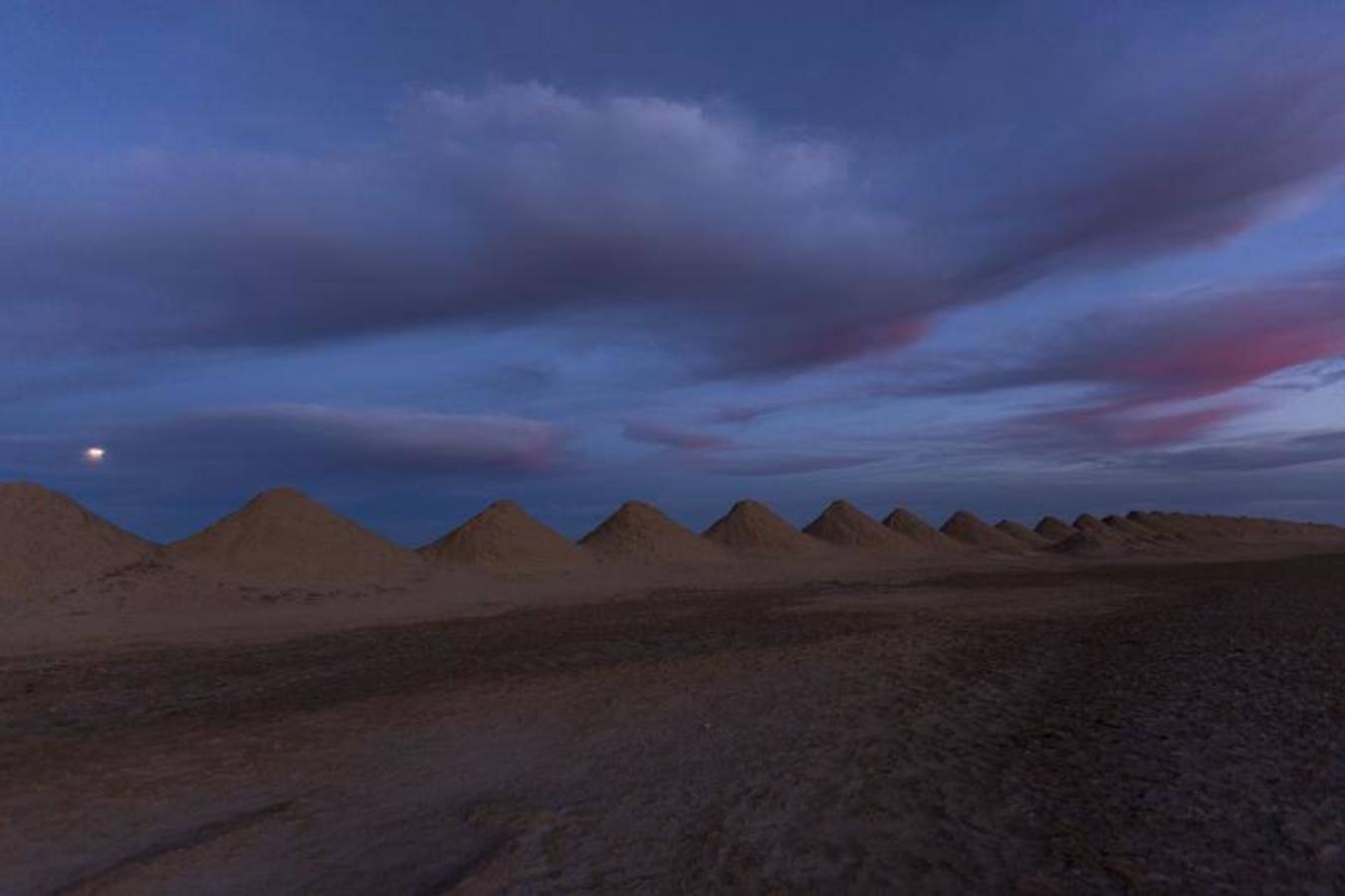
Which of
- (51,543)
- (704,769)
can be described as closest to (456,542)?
(51,543)

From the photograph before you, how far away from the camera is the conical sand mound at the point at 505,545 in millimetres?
48500

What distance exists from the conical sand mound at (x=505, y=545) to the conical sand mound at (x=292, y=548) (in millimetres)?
5048

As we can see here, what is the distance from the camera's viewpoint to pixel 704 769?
9.73m

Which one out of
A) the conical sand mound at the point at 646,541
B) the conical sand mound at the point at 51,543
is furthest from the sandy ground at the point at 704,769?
the conical sand mound at the point at 646,541

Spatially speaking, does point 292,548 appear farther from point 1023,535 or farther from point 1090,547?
point 1023,535

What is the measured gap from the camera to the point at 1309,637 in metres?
16.9

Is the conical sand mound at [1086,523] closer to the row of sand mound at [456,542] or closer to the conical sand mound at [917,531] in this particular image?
the row of sand mound at [456,542]

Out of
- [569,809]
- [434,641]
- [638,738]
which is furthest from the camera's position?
[434,641]

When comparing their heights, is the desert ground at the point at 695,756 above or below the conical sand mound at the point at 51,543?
below

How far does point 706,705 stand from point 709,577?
35.7 m

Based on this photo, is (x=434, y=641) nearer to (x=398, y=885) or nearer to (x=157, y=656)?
(x=157, y=656)

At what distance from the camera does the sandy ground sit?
6.93 m

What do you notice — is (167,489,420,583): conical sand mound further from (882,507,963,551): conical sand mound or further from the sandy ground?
(882,507,963,551): conical sand mound

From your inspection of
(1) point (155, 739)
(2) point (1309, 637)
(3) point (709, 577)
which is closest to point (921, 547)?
(3) point (709, 577)
